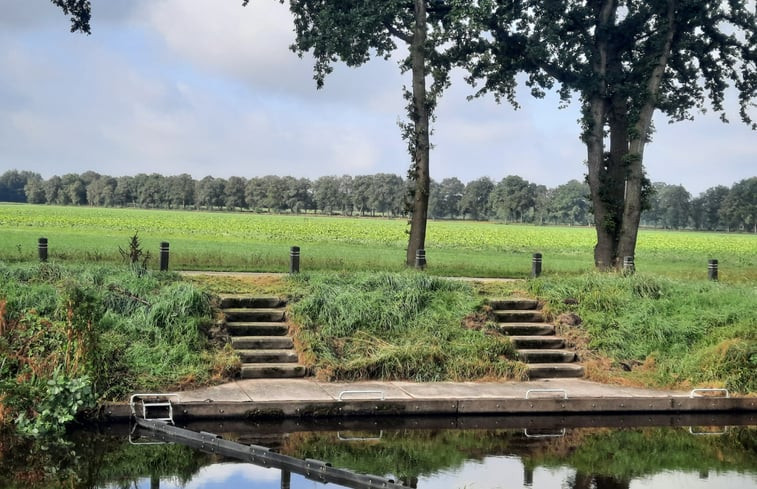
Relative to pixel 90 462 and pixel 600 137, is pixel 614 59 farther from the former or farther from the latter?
pixel 90 462

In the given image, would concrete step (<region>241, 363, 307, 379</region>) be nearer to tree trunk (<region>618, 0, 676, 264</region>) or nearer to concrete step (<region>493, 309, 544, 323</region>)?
concrete step (<region>493, 309, 544, 323</region>)

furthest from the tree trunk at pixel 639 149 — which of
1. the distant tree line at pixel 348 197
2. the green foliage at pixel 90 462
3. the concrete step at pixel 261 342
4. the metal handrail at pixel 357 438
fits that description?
the distant tree line at pixel 348 197

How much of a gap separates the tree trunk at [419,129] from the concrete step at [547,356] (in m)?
9.10

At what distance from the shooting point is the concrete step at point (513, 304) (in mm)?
17031

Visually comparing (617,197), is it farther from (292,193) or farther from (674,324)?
(292,193)

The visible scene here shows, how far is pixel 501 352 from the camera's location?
14.8 m

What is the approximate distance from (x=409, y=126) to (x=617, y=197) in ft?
22.9

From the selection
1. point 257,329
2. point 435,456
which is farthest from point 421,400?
point 257,329

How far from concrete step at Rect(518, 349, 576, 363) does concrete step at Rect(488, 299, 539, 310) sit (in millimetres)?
1811

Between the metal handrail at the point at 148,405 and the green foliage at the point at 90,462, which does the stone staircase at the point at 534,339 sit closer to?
the metal handrail at the point at 148,405

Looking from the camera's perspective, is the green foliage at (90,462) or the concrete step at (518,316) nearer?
the green foliage at (90,462)

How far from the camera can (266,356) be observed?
1419cm

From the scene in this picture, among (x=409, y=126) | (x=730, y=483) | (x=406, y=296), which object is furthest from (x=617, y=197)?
(x=730, y=483)

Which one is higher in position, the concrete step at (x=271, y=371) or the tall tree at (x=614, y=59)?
the tall tree at (x=614, y=59)
